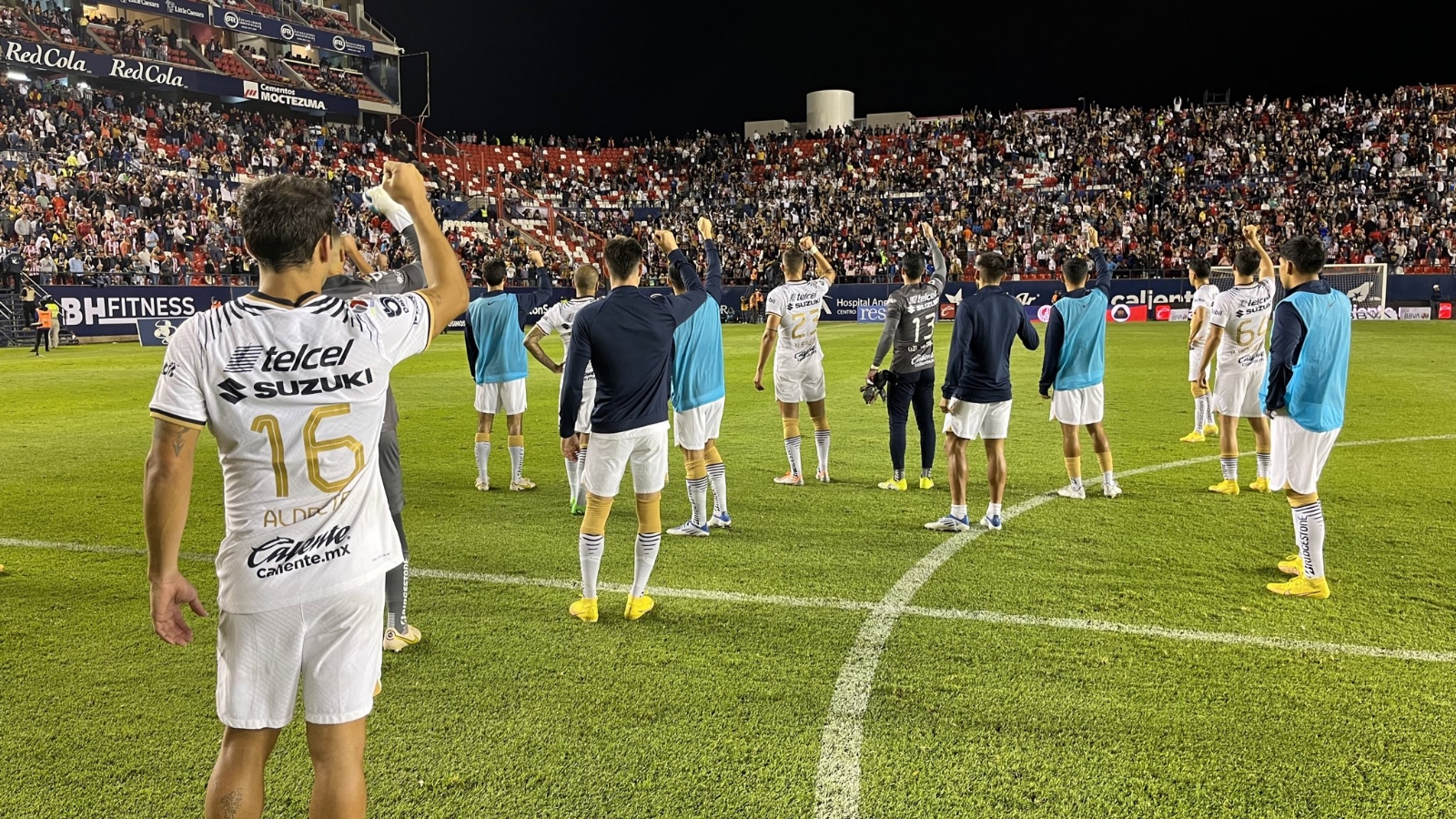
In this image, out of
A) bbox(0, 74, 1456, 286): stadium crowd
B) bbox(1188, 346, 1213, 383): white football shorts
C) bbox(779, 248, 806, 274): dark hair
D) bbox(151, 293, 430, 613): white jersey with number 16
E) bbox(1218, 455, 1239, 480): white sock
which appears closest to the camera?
bbox(151, 293, 430, 613): white jersey with number 16

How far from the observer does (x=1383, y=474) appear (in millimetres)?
9383

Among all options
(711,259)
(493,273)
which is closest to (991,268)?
(711,259)

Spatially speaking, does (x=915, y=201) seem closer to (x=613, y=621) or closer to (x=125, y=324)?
(x=125, y=324)

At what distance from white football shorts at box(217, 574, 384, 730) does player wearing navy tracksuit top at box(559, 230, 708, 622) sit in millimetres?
2634

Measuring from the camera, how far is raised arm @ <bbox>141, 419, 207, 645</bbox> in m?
2.48

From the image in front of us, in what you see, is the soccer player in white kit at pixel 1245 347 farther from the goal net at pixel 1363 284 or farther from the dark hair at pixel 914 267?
the goal net at pixel 1363 284

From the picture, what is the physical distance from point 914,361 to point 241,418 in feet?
23.8

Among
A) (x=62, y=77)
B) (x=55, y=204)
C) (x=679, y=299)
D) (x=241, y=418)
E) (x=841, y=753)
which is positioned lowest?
(x=841, y=753)

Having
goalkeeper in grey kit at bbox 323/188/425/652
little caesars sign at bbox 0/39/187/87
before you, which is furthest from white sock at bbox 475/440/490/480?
little caesars sign at bbox 0/39/187/87

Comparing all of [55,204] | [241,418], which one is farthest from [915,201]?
[241,418]

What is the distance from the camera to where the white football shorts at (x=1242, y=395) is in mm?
9188

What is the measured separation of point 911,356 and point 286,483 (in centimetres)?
712

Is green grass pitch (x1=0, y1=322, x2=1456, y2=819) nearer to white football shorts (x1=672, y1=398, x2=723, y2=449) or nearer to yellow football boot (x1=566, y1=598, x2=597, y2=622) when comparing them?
yellow football boot (x1=566, y1=598, x2=597, y2=622)

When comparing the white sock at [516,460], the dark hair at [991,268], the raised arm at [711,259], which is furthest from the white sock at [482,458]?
the dark hair at [991,268]
